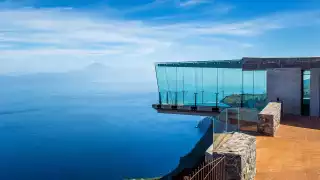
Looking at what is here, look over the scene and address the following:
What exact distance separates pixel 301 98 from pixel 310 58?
196cm

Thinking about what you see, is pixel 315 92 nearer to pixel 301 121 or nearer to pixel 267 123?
pixel 301 121

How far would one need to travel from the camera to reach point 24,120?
10531cm

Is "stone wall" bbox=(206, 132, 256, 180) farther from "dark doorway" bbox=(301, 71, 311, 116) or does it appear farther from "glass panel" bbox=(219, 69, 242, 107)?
"glass panel" bbox=(219, 69, 242, 107)

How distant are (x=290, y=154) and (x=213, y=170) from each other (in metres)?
4.34

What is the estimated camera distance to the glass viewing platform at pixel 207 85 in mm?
17891

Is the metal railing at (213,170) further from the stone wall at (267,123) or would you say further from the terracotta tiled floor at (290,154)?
the stone wall at (267,123)

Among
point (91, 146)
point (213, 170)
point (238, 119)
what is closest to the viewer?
point (213, 170)

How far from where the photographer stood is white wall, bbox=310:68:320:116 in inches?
632

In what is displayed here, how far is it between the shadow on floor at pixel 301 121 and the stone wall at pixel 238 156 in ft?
23.8

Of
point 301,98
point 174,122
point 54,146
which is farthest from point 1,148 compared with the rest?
point 301,98

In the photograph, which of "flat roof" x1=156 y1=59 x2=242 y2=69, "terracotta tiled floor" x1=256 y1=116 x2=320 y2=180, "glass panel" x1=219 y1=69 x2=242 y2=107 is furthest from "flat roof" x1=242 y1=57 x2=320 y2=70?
"terracotta tiled floor" x1=256 y1=116 x2=320 y2=180

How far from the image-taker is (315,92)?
1623 cm

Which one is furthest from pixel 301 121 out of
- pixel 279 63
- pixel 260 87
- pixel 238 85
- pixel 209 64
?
pixel 209 64

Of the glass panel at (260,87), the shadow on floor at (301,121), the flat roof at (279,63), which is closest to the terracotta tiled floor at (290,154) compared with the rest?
the shadow on floor at (301,121)
